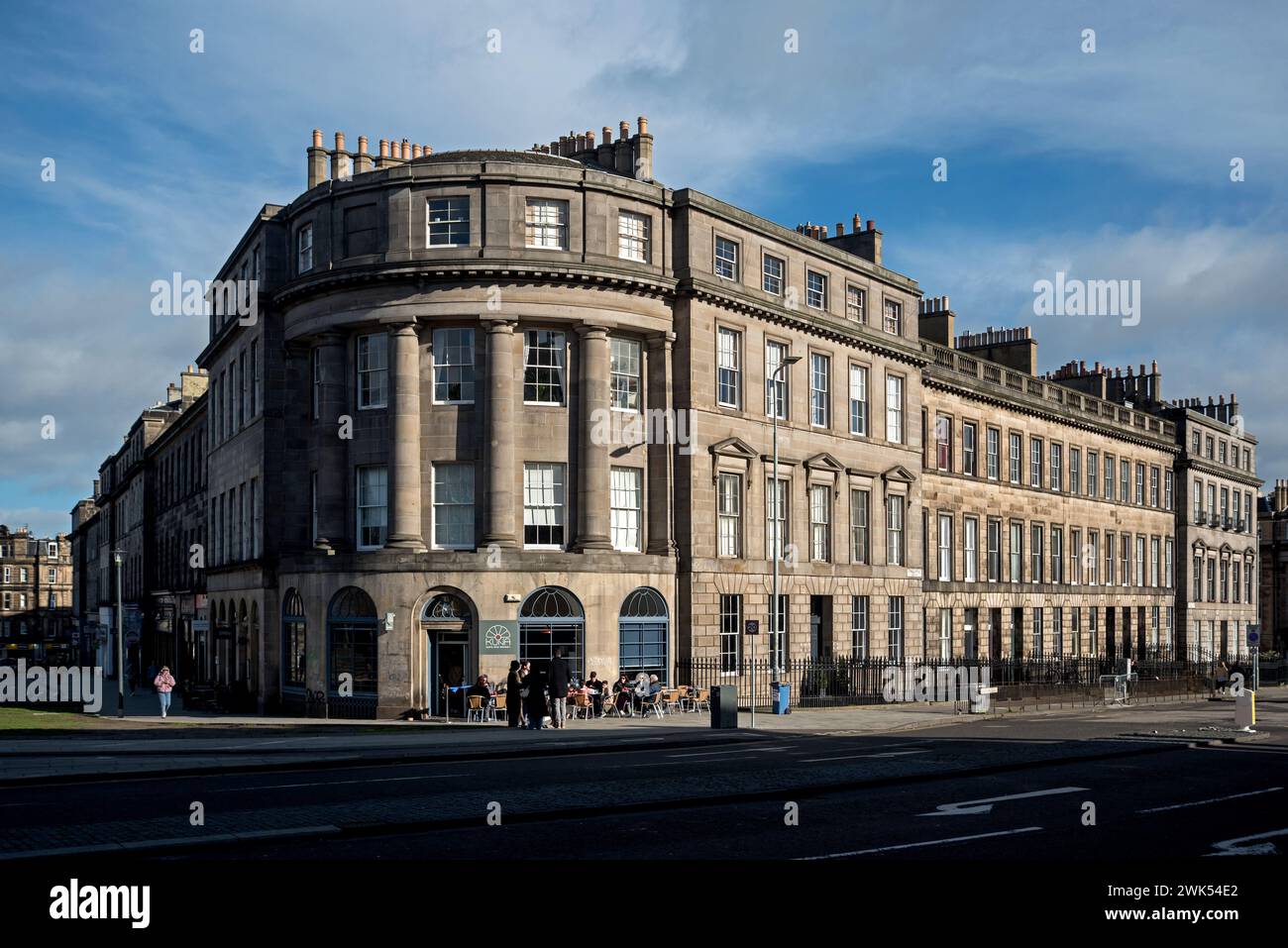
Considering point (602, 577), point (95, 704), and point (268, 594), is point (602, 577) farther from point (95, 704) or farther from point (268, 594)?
point (95, 704)

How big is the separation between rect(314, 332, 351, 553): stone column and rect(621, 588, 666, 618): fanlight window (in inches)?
360

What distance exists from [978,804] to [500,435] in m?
21.9

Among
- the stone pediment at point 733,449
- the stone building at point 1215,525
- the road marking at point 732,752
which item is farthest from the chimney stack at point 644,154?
the stone building at point 1215,525

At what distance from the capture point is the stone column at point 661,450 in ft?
125

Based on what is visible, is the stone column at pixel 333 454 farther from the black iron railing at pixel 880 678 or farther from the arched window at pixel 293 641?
the black iron railing at pixel 880 678

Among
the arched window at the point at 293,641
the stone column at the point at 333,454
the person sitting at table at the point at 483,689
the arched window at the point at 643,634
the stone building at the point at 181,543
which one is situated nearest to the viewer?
the person sitting at table at the point at 483,689

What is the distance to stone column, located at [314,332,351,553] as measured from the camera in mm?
37031

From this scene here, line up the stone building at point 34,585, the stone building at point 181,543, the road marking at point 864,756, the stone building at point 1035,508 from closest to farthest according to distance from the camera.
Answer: the road marking at point 864,756 < the stone building at point 1035,508 < the stone building at point 181,543 < the stone building at point 34,585

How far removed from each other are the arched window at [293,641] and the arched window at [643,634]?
10.2 m

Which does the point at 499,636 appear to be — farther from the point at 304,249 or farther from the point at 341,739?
the point at 304,249

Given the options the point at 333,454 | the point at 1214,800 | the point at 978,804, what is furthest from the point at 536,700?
the point at 1214,800

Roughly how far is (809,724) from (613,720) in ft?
18.2
